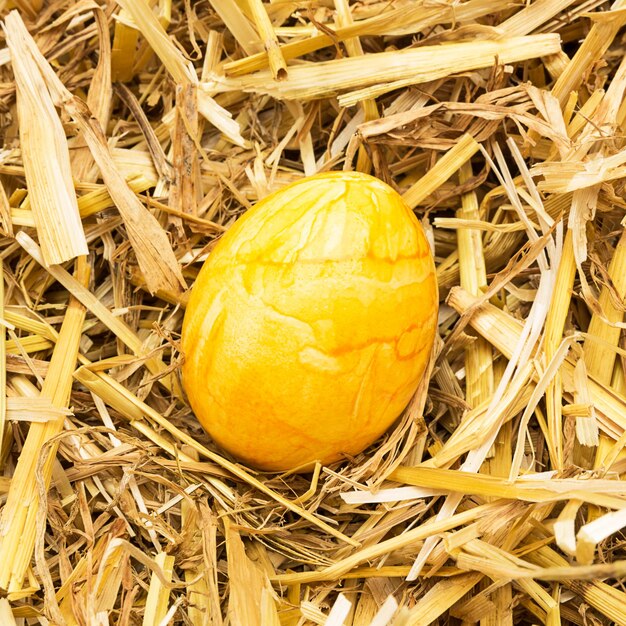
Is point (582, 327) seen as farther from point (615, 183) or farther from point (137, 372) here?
point (137, 372)

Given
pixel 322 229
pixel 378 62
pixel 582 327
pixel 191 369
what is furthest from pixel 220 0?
pixel 582 327

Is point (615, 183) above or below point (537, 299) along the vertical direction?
above

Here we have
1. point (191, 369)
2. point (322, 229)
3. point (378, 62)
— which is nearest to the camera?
point (322, 229)
